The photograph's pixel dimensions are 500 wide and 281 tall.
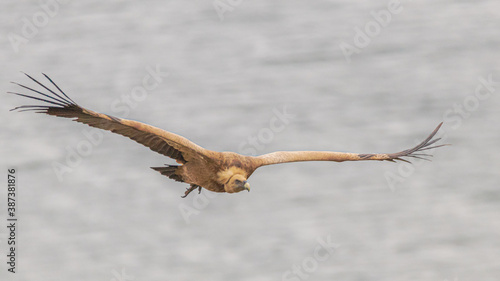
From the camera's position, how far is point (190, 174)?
48.1 ft

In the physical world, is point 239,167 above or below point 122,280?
below

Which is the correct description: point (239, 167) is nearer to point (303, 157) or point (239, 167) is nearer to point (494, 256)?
point (303, 157)

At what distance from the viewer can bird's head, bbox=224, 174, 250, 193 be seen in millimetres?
14242

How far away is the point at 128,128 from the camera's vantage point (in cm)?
1371

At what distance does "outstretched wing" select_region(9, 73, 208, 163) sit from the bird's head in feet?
2.03

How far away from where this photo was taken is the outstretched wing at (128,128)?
1319 cm

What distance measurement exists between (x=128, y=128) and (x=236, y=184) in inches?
74.5

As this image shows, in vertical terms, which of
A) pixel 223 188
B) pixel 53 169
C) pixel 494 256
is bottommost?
pixel 223 188

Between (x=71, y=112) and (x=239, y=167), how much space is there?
9.32 ft

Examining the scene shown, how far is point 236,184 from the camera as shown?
14250mm

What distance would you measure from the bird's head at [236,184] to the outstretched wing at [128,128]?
62 cm

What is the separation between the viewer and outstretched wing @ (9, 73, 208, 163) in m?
13.2

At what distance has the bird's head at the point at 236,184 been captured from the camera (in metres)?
14.2

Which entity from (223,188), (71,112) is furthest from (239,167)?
(71,112)
